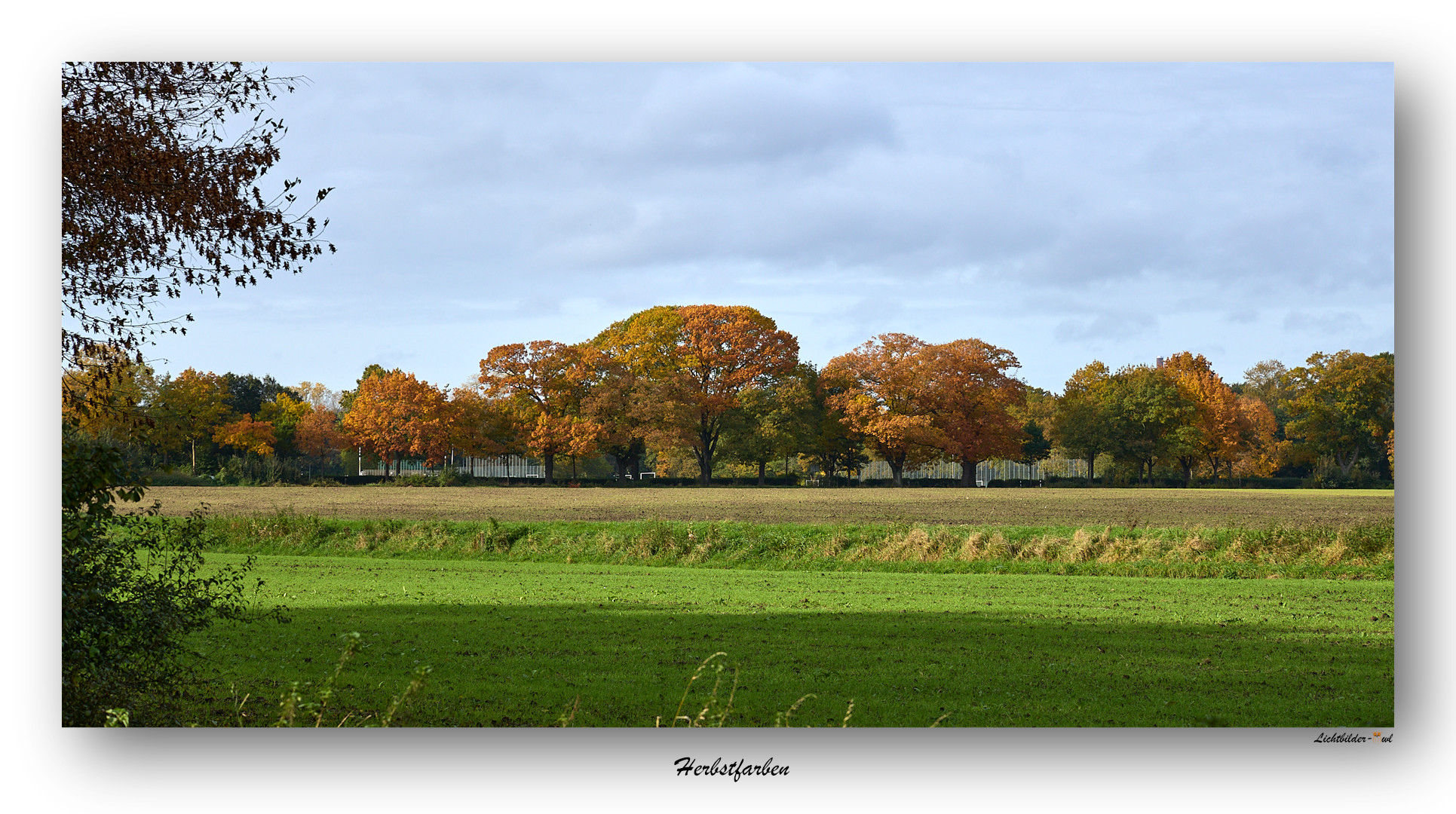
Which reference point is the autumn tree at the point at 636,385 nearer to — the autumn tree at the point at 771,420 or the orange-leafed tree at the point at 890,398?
the autumn tree at the point at 771,420

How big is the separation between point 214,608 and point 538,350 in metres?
6.07

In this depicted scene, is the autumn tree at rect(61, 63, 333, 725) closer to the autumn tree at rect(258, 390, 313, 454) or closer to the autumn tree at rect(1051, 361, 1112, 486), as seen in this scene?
the autumn tree at rect(258, 390, 313, 454)

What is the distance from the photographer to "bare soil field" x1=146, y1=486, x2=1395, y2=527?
14.7 metres

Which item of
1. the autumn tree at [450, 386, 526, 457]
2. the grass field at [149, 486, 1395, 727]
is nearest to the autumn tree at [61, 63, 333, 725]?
the grass field at [149, 486, 1395, 727]

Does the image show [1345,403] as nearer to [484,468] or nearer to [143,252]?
[143,252]

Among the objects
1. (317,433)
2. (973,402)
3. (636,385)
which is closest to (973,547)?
(973,402)

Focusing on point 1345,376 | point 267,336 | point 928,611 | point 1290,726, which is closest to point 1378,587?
point 1345,376

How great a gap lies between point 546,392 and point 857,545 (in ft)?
22.9

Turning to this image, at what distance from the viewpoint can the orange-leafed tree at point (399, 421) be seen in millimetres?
13406

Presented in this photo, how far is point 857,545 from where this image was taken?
18438 mm

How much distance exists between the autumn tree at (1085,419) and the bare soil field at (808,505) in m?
1.23

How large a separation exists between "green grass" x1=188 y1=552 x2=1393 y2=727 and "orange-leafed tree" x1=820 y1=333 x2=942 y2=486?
3494 millimetres

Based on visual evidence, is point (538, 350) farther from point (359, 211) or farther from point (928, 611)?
point (928, 611)
